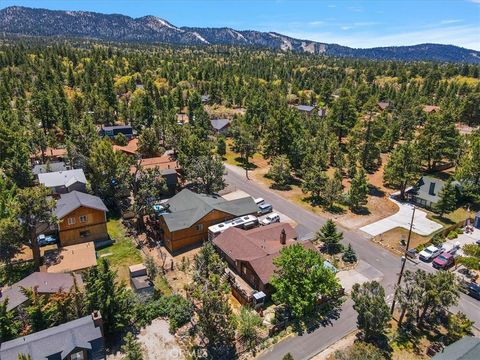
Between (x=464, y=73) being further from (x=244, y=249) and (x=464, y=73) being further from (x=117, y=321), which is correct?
(x=117, y=321)

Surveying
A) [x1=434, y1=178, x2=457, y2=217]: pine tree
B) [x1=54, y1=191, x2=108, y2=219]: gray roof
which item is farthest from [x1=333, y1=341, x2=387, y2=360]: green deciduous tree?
[x1=434, y1=178, x2=457, y2=217]: pine tree

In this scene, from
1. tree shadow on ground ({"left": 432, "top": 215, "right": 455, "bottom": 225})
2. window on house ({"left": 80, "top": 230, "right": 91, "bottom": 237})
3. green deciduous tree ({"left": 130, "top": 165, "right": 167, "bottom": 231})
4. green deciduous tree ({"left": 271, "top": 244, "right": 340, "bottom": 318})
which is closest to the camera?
green deciduous tree ({"left": 271, "top": 244, "right": 340, "bottom": 318})

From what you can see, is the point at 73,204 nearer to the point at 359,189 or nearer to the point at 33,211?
the point at 33,211

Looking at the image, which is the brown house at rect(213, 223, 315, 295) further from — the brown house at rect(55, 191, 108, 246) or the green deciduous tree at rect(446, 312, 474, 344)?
the brown house at rect(55, 191, 108, 246)

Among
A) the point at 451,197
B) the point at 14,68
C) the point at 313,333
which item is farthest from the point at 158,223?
the point at 14,68

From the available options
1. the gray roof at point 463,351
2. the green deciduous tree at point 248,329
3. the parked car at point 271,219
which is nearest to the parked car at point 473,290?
the gray roof at point 463,351

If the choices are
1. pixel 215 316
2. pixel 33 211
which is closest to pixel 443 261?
pixel 215 316
